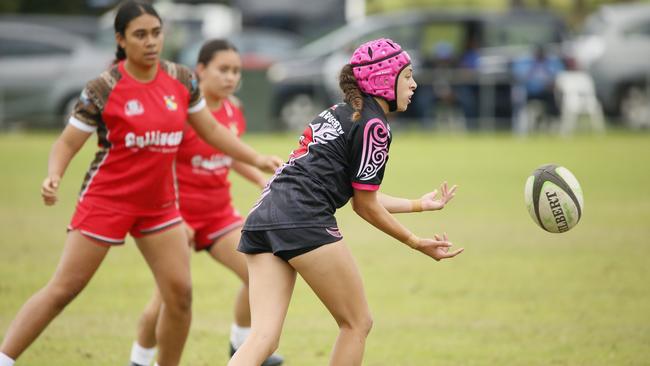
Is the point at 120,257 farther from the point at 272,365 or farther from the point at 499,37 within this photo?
the point at 499,37

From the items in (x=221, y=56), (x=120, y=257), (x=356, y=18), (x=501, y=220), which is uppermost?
(x=221, y=56)

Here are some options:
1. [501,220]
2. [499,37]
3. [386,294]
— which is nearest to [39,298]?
[386,294]

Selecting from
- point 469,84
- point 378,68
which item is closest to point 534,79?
point 469,84

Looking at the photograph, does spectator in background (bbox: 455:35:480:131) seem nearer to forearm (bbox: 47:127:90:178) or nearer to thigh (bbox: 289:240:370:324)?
forearm (bbox: 47:127:90:178)

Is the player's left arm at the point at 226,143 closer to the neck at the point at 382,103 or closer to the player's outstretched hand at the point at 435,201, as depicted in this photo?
the player's outstretched hand at the point at 435,201

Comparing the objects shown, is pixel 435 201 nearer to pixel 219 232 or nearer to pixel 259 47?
pixel 219 232

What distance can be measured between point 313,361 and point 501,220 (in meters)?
7.24

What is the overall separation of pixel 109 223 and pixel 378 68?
6.57 feet

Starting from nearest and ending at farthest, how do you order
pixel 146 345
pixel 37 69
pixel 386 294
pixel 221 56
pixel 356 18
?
pixel 146 345
pixel 221 56
pixel 386 294
pixel 37 69
pixel 356 18

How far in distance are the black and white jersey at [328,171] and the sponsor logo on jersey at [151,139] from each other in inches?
44.7

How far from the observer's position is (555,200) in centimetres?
663

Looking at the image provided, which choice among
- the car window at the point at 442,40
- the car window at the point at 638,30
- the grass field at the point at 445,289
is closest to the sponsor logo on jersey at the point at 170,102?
the grass field at the point at 445,289

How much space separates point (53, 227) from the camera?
1362 cm

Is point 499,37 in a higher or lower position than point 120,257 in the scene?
lower
